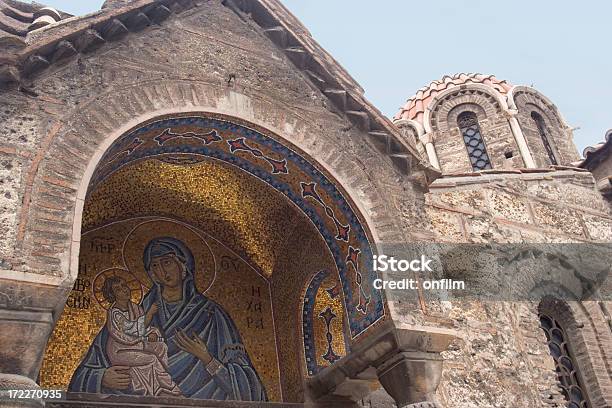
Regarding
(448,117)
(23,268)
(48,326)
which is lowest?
(48,326)

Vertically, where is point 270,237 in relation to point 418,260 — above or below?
above

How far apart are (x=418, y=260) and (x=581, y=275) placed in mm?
3471

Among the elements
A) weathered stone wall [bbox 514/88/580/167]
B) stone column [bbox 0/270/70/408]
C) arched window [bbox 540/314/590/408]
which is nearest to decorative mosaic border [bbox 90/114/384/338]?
stone column [bbox 0/270/70/408]

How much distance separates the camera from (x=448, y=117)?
545 inches

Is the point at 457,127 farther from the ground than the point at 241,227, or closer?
farther from the ground

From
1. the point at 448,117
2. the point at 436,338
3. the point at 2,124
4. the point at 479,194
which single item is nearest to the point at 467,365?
the point at 436,338

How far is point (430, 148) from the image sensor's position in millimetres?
13352

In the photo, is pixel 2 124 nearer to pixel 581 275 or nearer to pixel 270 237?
pixel 270 237

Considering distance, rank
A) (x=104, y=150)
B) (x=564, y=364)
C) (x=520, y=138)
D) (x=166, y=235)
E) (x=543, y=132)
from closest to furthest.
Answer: (x=104, y=150) → (x=166, y=235) → (x=564, y=364) → (x=520, y=138) → (x=543, y=132)

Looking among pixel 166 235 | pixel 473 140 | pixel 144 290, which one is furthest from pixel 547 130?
pixel 144 290

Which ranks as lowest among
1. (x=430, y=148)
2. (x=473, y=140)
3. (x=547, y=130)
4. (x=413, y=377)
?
(x=413, y=377)

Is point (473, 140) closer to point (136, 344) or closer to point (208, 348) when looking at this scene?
point (208, 348)

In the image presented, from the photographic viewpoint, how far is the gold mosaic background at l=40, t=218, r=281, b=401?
6367 millimetres

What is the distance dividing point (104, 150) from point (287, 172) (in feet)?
6.77
